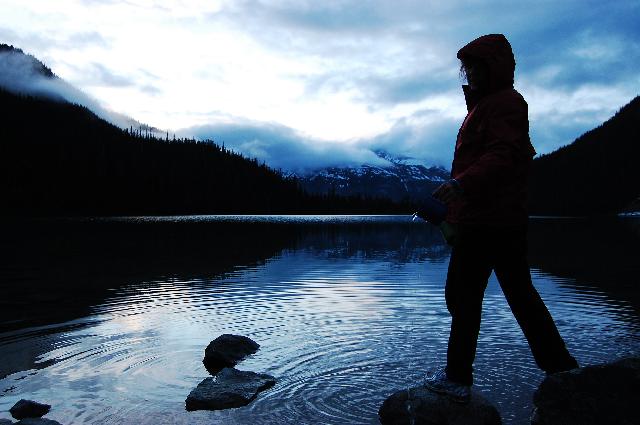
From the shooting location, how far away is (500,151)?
5.08 meters

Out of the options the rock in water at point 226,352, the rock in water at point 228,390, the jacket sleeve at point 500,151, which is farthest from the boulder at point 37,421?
the jacket sleeve at point 500,151

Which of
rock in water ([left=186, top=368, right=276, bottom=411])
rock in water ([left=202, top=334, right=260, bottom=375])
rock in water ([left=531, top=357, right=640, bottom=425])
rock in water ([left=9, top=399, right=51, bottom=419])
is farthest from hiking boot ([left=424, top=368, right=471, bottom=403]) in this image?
rock in water ([left=9, top=399, right=51, bottom=419])

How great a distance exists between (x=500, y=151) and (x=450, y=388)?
258 centimetres

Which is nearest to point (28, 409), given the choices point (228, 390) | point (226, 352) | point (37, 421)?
point (37, 421)

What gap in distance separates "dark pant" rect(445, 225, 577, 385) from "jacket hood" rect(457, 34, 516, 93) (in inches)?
56.6

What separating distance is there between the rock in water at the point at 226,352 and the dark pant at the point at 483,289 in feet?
13.5

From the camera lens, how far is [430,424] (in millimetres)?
5934

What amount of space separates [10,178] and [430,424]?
190 meters

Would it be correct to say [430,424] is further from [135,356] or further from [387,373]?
[135,356]

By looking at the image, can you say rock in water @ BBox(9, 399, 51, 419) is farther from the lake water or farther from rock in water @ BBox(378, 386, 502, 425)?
rock in water @ BBox(378, 386, 502, 425)

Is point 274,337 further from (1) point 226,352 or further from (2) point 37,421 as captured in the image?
(2) point 37,421

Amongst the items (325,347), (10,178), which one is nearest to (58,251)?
(325,347)

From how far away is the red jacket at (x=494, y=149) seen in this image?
5.09 meters

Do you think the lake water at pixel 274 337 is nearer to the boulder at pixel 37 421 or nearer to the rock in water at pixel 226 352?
the rock in water at pixel 226 352
